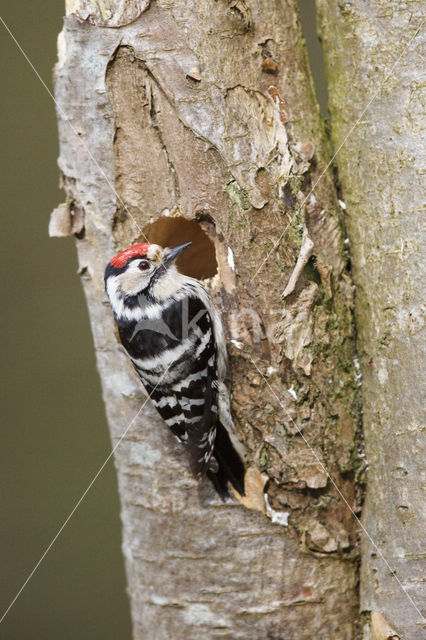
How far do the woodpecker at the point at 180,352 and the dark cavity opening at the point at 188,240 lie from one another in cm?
7

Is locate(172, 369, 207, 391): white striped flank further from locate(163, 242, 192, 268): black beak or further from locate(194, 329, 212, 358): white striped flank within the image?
locate(163, 242, 192, 268): black beak

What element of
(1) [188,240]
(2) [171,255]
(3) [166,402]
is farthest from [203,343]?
(1) [188,240]

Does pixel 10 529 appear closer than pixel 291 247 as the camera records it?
No

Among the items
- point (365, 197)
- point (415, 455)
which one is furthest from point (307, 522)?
point (365, 197)

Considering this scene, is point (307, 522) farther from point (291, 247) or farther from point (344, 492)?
point (291, 247)

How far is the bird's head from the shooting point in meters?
2.06

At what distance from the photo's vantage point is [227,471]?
2020 millimetres

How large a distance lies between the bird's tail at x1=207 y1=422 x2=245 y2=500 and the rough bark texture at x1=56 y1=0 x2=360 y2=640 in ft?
0.14

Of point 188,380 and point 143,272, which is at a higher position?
point 143,272

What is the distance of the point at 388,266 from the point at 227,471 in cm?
77

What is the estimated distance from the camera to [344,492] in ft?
6.54

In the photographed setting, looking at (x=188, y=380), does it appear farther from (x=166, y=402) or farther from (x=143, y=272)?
(x=143, y=272)

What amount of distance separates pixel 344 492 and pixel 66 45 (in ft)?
5.26

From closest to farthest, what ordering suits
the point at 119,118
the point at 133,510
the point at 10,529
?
the point at 119,118
the point at 133,510
the point at 10,529
